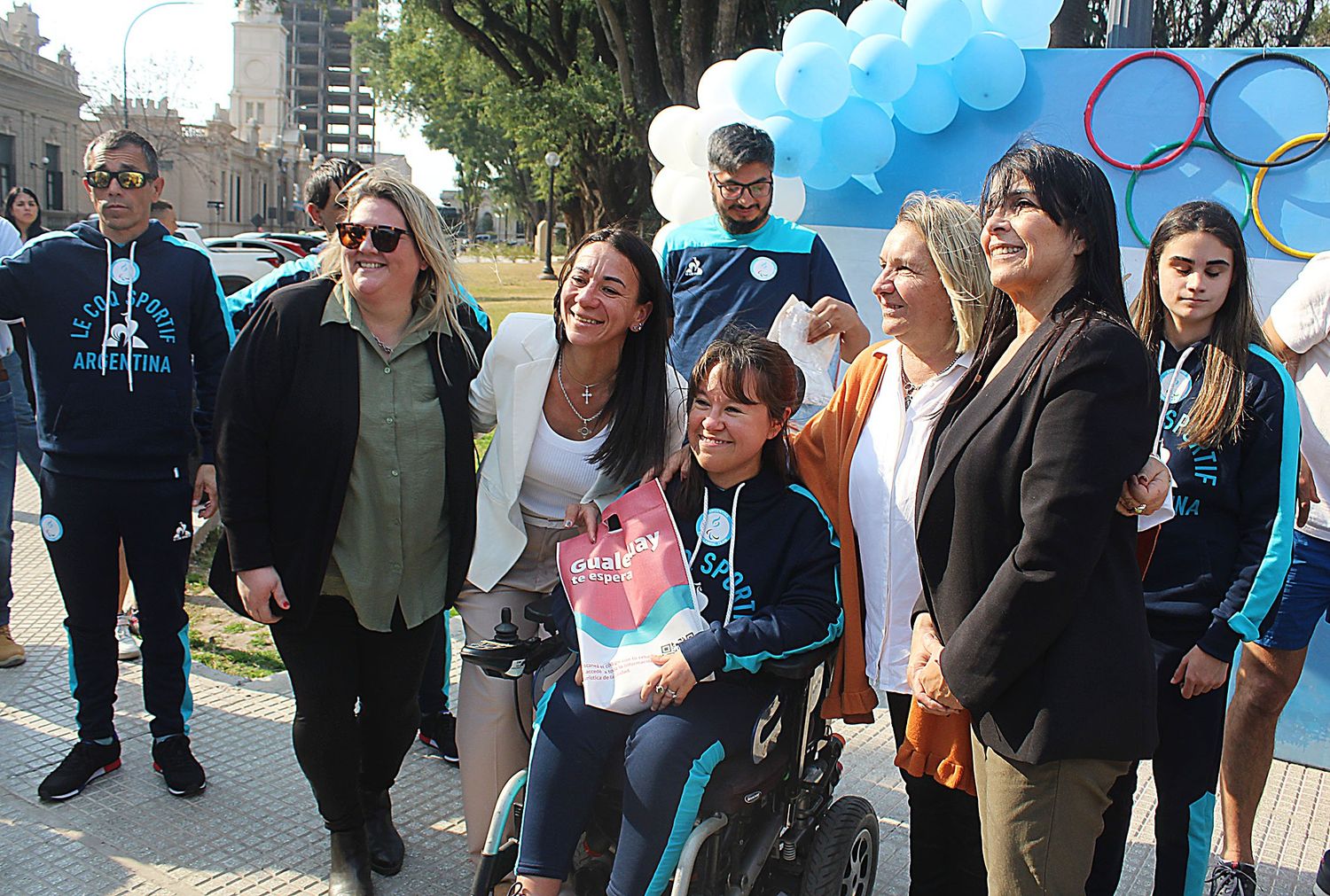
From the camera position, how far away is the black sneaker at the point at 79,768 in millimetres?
3492

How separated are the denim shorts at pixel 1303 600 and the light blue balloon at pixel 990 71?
2280 mm

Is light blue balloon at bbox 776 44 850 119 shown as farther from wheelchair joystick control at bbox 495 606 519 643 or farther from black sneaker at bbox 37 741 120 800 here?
black sneaker at bbox 37 741 120 800

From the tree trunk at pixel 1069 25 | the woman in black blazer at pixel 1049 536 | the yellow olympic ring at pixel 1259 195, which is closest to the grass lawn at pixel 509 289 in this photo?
the tree trunk at pixel 1069 25

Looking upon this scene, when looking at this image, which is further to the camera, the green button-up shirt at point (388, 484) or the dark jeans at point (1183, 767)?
the green button-up shirt at point (388, 484)

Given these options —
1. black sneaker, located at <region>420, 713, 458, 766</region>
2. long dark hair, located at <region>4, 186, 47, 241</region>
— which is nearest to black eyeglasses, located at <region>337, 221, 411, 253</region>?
black sneaker, located at <region>420, 713, 458, 766</region>

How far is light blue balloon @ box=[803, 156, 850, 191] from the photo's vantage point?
498 centimetres

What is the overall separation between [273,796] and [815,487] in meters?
2.14

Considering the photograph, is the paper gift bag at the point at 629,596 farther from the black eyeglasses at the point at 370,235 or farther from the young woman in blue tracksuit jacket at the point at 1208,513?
the young woman in blue tracksuit jacket at the point at 1208,513

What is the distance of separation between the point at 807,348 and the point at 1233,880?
2024mm

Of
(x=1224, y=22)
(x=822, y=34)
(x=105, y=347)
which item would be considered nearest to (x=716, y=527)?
(x=105, y=347)

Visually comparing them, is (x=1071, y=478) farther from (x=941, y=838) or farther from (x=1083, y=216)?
(x=941, y=838)

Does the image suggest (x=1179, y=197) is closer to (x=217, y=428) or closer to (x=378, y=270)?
(x=378, y=270)

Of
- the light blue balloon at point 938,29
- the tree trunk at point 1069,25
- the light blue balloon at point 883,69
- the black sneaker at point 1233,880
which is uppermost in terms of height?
the tree trunk at point 1069,25

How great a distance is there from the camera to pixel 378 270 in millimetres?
2863
